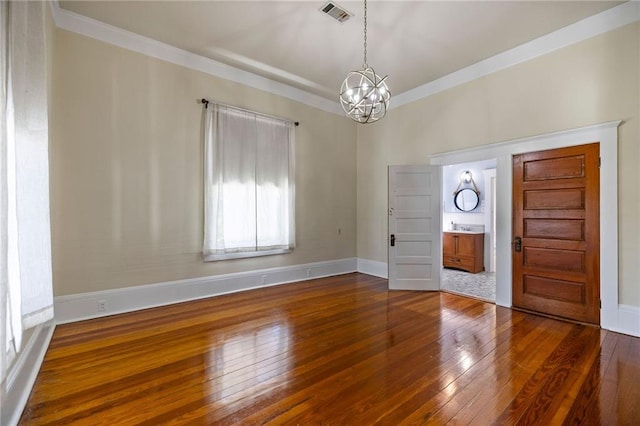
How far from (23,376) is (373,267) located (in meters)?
5.14

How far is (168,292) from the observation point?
162 inches

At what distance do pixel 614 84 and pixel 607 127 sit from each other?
0.49 meters

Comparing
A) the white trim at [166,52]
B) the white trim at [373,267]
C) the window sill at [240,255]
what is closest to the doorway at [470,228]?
the white trim at [373,267]

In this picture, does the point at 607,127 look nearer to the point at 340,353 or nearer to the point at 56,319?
the point at 340,353

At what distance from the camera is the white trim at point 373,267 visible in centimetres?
586

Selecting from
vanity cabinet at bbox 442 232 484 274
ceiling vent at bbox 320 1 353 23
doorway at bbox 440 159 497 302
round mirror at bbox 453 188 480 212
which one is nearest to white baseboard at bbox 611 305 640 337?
doorway at bbox 440 159 497 302

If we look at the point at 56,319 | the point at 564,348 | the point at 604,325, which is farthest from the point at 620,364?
the point at 56,319

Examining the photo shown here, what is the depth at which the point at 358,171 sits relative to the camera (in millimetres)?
6445

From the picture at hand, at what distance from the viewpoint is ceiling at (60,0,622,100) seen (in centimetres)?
328

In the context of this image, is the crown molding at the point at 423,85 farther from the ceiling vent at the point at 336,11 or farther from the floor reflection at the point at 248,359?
the floor reflection at the point at 248,359

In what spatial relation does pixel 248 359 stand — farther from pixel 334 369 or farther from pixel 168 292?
pixel 168 292

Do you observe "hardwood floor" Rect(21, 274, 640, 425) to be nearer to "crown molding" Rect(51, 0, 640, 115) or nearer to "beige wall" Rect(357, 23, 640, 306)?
"beige wall" Rect(357, 23, 640, 306)

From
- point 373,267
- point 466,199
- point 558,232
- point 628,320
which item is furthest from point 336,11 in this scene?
point 466,199

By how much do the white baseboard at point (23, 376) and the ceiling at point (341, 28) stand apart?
→ 357cm
